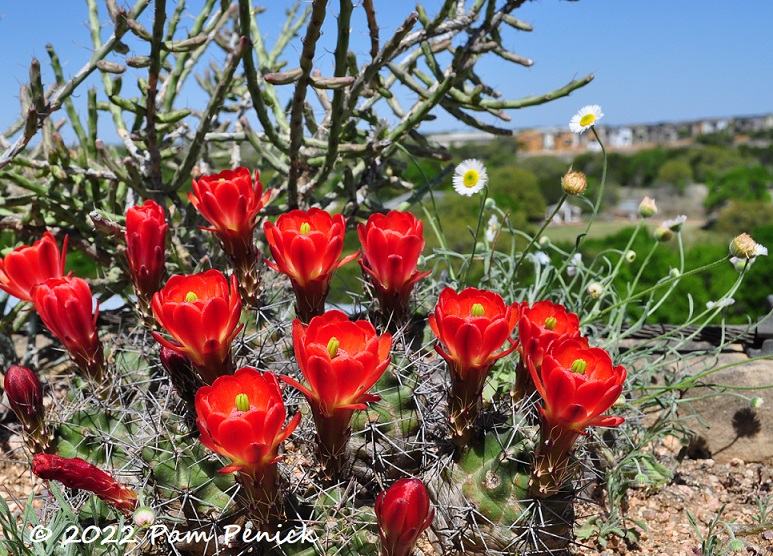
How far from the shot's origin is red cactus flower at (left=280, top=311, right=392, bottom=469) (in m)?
0.82

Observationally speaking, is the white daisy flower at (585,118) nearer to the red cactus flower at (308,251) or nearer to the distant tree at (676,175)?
the red cactus flower at (308,251)

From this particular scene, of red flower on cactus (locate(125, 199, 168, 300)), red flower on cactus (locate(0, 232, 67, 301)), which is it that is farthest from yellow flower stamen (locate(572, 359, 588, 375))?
red flower on cactus (locate(0, 232, 67, 301))

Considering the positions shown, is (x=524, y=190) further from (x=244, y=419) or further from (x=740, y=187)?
(x=244, y=419)

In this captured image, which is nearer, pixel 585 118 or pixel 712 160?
pixel 585 118

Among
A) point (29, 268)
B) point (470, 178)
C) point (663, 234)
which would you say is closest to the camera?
point (29, 268)

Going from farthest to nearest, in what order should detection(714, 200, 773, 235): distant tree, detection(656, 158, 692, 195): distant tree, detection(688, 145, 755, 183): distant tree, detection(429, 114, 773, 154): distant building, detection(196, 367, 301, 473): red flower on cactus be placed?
detection(429, 114, 773, 154): distant building, detection(688, 145, 755, 183): distant tree, detection(656, 158, 692, 195): distant tree, detection(714, 200, 773, 235): distant tree, detection(196, 367, 301, 473): red flower on cactus

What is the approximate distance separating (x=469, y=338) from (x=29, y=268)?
86cm

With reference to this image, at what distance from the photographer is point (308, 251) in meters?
1.05

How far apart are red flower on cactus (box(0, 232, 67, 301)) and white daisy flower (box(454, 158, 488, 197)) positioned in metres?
0.80

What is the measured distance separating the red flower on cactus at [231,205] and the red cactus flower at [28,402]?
0.39 metres

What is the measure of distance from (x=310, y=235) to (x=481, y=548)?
57 cm

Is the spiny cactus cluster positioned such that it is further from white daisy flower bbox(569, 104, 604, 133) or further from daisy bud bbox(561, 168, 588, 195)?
white daisy flower bbox(569, 104, 604, 133)

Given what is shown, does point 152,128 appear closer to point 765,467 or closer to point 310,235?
point 310,235

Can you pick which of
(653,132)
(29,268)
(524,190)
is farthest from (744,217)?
(653,132)
